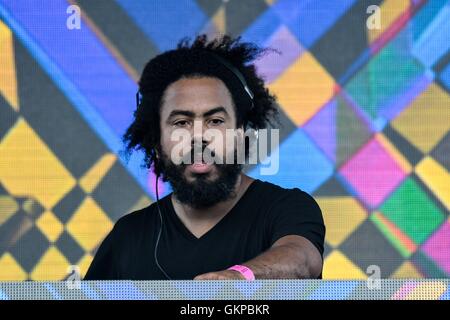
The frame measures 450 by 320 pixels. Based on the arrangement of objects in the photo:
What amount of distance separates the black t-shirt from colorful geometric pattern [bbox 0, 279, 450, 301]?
27.5 inches

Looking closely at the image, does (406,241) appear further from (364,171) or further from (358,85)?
(358,85)

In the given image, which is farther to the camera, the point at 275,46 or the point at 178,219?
the point at 275,46

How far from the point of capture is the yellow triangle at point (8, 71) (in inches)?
131

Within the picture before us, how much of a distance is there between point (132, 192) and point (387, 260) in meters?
0.96

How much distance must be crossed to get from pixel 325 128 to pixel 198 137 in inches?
36.6

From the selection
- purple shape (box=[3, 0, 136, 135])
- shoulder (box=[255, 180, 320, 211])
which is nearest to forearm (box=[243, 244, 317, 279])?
shoulder (box=[255, 180, 320, 211])

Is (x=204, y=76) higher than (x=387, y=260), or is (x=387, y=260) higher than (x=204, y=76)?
(x=204, y=76)

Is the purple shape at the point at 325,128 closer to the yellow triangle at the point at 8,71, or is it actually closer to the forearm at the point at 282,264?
the yellow triangle at the point at 8,71

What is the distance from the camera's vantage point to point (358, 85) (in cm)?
321

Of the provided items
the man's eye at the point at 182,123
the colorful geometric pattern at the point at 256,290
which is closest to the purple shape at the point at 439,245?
the man's eye at the point at 182,123

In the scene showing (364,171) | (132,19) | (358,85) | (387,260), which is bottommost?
(387,260)

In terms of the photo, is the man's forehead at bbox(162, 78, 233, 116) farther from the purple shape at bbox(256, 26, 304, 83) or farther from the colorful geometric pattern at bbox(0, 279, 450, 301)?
the colorful geometric pattern at bbox(0, 279, 450, 301)
